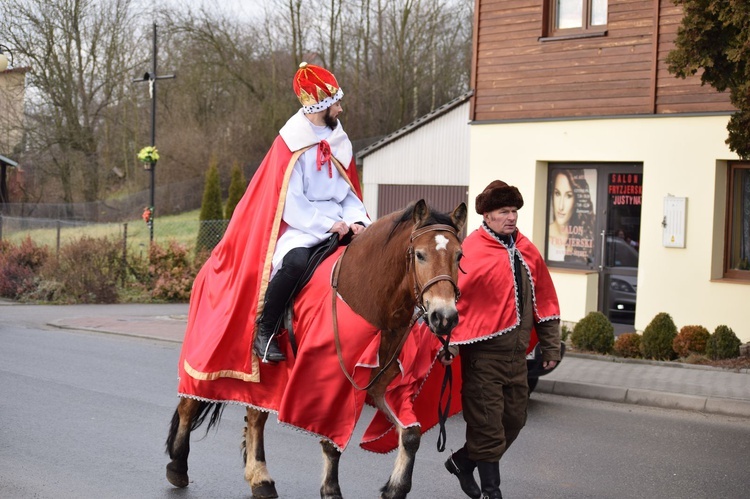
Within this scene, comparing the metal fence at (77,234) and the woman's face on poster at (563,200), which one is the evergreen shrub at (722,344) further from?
the metal fence at (77,234)

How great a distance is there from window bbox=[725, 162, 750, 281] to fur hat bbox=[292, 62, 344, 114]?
892 cm

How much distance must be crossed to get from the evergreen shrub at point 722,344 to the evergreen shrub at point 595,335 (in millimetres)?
1249

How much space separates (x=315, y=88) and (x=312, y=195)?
66cm

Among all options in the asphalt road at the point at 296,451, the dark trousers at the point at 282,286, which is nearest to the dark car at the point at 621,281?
the asphalt road at the point at 296,451

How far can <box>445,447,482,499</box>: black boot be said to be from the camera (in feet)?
18.5

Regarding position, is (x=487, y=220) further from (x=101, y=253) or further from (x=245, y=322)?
(x=101, y=253)

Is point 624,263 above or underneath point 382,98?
underneath

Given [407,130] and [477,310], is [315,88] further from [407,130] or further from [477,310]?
[407,130]

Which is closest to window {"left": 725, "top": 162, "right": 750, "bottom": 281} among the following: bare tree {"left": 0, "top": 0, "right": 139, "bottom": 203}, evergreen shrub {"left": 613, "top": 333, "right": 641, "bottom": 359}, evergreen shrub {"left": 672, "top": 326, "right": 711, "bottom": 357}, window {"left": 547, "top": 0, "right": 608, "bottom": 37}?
evergreen shrub {"left": 672, "top": 326, "right": 711, "bottom": 357}

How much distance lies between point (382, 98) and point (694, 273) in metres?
27.8

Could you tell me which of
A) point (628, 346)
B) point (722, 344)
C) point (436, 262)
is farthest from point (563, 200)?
point (436, 262)

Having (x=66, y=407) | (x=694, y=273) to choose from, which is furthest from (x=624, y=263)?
(x=66, y=407)

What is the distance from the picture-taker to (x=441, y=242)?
15.0 ft

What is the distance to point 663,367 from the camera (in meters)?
11.6
